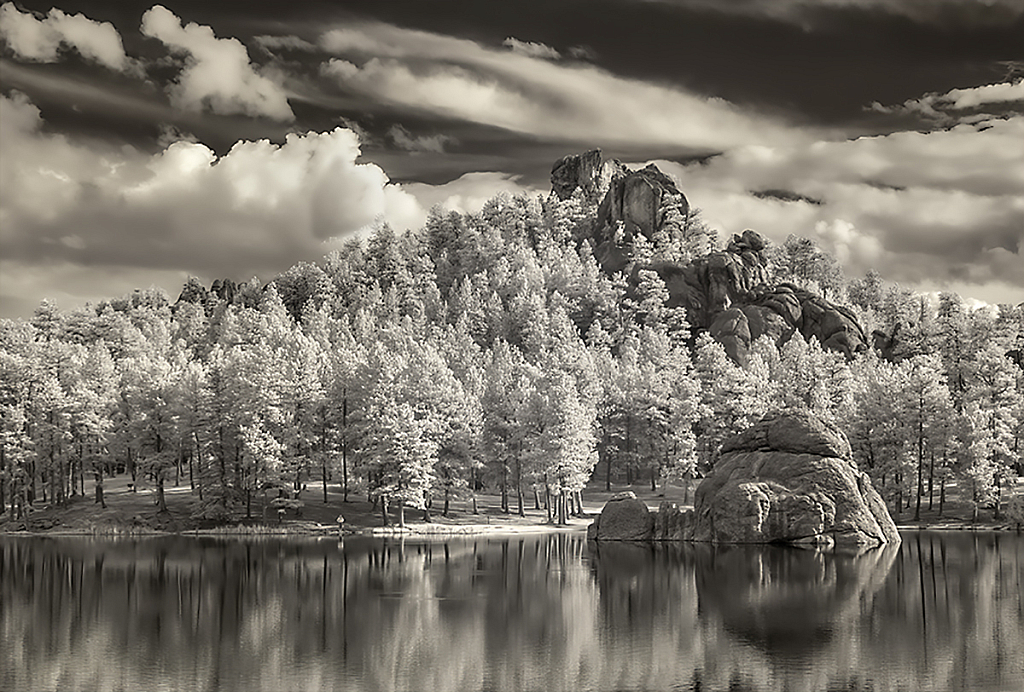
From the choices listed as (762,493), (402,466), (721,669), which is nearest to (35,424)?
(402,466)

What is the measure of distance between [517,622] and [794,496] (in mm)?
36236

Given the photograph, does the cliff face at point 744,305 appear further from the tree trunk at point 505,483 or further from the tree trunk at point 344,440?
the tree trunk at point 344,440

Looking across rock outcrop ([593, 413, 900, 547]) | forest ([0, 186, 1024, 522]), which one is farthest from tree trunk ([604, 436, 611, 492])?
rock outcrop ([593, 413, 900, 547])

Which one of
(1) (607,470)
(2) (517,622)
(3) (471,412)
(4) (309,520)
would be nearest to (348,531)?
(4) (309,520)

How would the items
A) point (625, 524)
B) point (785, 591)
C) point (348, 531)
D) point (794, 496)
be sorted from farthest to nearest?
point (348, 531) → point (625, 524) → point (794, 496) → point (785, 591)

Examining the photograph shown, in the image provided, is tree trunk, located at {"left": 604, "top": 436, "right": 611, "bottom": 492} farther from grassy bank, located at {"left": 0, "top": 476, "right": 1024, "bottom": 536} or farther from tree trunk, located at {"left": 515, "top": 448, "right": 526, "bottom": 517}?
tree trunk, located at {"left": 515, "top": 448, "right": 526, "bottom": 517}

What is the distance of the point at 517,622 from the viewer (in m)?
38.7

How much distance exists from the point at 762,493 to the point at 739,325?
90621 mm

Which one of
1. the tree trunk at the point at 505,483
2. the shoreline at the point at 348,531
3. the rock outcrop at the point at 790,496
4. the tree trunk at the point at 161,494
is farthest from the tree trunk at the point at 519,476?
the tree trunk at the point at 161,494

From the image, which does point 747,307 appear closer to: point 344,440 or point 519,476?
point 519,476

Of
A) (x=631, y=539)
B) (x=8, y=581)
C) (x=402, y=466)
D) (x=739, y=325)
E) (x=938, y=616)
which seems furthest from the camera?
(x=739, y=325)

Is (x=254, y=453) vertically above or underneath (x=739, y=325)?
underneath

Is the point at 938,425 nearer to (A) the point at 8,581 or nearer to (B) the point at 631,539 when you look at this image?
(B) the point at 631,539

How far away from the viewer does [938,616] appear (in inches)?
1548
